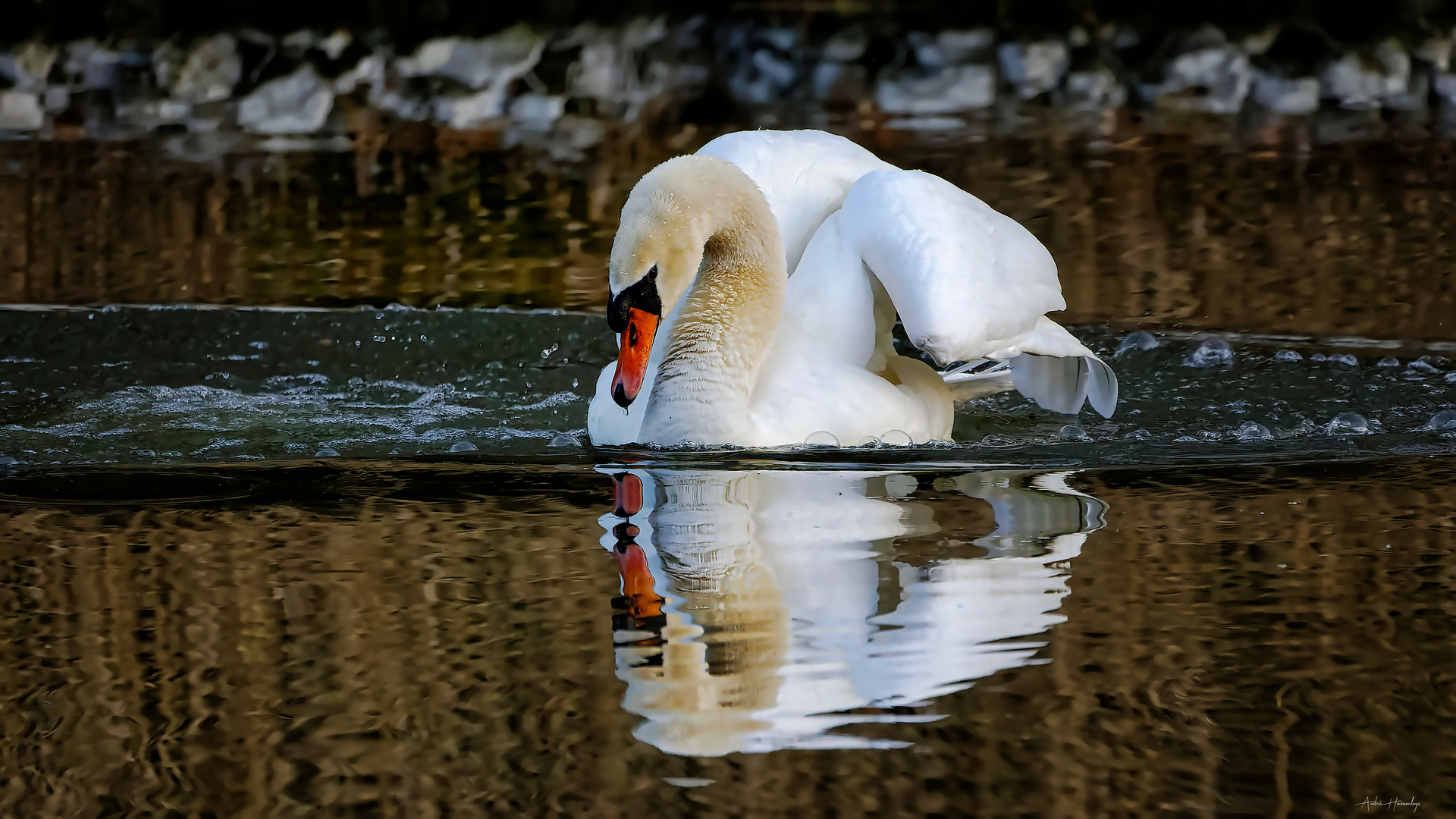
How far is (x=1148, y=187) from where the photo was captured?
8.27 m

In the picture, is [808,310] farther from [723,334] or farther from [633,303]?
[633,303]

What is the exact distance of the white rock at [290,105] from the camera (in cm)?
1050

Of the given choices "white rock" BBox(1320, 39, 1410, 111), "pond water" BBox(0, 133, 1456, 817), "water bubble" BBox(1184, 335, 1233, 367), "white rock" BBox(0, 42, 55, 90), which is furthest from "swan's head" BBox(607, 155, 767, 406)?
"white rock" BBox(0, 42, 55, 90)

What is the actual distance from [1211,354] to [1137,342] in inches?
10.8

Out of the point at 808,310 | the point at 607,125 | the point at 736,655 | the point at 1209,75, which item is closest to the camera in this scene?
the point at 736,655

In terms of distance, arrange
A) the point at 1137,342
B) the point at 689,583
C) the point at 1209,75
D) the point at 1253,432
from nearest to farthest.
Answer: the point at 689,583
the point at 1253,432
the point at 1137,342
the point at 1209,75

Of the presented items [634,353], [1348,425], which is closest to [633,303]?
[634,353]

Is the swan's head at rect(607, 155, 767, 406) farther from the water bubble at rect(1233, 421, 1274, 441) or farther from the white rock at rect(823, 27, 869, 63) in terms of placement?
the white rock at rect(823, 27, 869, 63)

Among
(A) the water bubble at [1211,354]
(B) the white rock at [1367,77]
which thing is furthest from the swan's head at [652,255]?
(B) the white rock at [1367,77]

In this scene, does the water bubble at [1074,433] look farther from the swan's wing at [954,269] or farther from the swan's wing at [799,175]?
the swan's wing at [799,175]

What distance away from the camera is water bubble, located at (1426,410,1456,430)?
4047 millimetres

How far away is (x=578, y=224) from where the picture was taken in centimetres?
800

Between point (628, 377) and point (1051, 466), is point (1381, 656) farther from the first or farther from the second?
point (628, 377)

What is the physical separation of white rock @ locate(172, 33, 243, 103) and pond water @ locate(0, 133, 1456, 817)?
5.28 m
